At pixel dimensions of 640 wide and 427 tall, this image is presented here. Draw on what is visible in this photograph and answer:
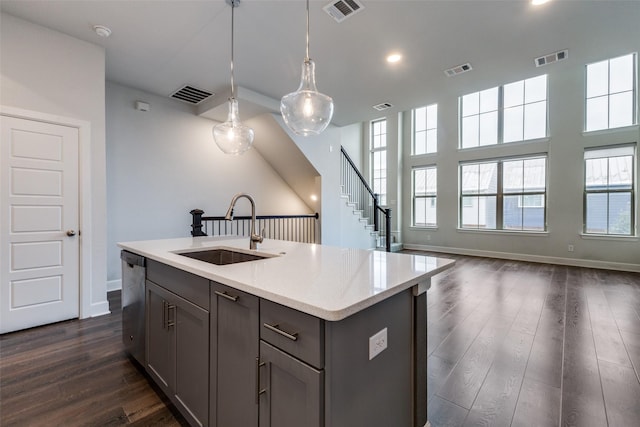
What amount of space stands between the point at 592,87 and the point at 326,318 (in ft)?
26.1

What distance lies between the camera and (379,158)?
9227mm

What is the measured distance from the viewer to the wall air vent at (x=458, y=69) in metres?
3.73

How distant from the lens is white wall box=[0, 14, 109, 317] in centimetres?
279

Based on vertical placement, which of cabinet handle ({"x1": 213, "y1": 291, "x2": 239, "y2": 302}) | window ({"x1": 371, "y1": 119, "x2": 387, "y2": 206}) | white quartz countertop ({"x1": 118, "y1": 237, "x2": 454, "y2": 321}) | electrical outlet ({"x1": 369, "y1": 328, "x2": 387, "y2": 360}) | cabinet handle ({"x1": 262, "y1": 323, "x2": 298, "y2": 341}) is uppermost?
window ({"x1": 371, "y1": 119, "x2": 387, "y2": 206})

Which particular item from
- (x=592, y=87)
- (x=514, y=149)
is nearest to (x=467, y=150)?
(x=514, y=149)

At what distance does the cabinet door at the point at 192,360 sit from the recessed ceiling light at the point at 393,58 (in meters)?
3.47

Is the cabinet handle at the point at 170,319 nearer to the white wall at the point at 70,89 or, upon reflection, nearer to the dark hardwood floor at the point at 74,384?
the dark hardwood floor at the point at 74,384

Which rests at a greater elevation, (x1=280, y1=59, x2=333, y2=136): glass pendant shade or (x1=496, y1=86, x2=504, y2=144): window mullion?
(x1=496, y1=86, x2=504, y2=144): window mullion

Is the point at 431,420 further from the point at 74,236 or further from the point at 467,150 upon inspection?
the point at 467,150

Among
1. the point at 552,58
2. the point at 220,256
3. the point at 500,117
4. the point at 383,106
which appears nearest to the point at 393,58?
the point at 383,106

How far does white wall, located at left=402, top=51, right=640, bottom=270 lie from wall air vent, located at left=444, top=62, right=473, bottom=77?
0.33 meters

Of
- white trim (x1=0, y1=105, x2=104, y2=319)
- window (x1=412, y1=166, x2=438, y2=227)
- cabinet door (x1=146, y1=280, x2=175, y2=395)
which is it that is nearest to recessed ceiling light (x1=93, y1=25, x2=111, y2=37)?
white trim (x1=0, y1=105, x2=104, y2=319)

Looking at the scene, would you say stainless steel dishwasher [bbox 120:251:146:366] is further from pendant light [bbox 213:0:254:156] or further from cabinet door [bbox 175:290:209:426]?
pendant light [bbox 213:0:254:156]

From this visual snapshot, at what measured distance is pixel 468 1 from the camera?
2598mm
